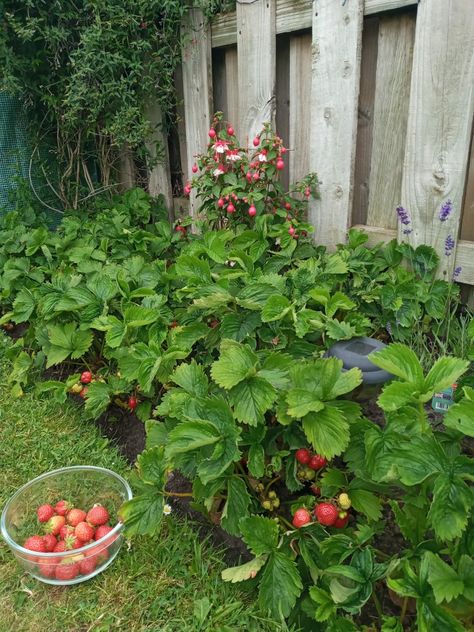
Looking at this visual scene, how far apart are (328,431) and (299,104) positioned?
6.29 feet

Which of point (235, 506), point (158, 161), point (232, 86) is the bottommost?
point (235, 506)

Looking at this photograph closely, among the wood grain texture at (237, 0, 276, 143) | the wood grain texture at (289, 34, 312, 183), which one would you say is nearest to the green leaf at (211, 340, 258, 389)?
the wood grain texture at (289, 34, 312, 183)

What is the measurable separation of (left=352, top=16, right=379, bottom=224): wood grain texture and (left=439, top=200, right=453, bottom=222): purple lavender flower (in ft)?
1.54

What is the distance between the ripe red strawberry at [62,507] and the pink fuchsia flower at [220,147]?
173 centimetres

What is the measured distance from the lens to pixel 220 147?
8.36 ft

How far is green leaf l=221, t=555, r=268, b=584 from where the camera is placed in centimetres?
138

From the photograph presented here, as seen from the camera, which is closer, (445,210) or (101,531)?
(101,531)

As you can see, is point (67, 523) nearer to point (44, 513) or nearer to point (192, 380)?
point (44, 513)

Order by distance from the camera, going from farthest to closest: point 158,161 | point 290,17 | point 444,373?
point 158,161 → point 290,17 → point 444,373

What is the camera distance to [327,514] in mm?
1415

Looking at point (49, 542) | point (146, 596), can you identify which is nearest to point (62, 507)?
point (49, 542)

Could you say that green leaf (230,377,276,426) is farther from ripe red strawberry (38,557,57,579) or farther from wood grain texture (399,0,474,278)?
wood grain texture (399,0,474,278)

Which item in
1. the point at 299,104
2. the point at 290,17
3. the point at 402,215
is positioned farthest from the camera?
the point at 299,104

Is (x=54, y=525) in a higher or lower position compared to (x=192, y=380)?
lower
